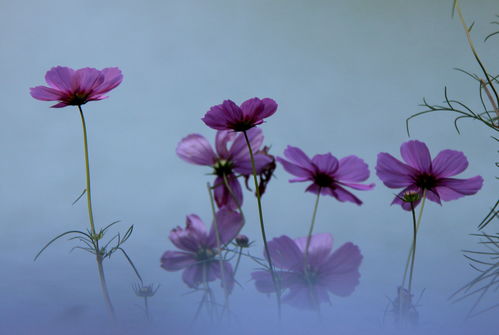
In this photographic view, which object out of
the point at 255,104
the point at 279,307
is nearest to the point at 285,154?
the point at 255,104

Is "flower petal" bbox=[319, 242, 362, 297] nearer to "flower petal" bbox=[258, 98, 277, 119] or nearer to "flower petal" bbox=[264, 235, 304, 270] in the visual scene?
"flower petal" bbox=[264, 235, 304, 270]

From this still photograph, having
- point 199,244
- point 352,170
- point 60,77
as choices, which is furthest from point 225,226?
point 60,77

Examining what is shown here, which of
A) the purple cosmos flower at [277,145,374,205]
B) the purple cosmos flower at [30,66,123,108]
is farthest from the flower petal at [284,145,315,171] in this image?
the purple cosmos flower at [30,66,123,108]

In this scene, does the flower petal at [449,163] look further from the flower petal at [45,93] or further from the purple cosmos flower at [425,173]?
the flower petal at [45,93]

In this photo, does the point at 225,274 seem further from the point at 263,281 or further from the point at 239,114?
the point at 239,114

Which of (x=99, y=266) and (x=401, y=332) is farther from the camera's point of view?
(x=99, y=266)

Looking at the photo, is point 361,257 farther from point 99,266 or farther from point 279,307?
point 99,266

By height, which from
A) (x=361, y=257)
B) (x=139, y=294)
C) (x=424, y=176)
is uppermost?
(x=424, y=176)
